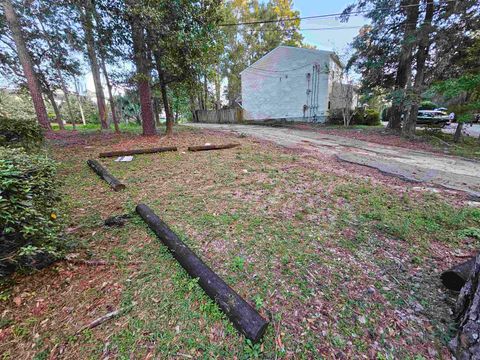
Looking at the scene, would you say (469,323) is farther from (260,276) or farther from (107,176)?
(107,176)

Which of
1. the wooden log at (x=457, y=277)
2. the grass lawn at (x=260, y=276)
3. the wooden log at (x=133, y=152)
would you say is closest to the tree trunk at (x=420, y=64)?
the grass lawn at (x=260, y=276)

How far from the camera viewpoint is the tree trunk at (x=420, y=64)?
846cm

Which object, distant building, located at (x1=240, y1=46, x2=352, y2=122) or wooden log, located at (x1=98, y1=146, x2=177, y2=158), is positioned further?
distant building, located at (x1=240, y1=46, x2=352, y2=122)

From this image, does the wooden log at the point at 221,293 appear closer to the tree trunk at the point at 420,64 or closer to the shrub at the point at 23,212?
the shrub at the point at 23,212

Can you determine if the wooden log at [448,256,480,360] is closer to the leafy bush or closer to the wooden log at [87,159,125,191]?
the wooden log at [87,159,125,191]

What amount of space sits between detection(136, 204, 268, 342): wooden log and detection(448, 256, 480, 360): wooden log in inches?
47.3

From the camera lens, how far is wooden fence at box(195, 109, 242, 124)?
803 inches

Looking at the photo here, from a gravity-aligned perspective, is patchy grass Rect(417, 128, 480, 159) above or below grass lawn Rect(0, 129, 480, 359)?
above

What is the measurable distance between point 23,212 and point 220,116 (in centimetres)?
2117

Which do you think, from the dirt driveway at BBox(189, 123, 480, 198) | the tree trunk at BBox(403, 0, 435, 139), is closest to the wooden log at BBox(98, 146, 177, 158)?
the dirt driveway at BBox(189, 123, 480, 198)

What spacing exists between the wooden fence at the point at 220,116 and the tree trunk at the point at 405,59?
1235 cm

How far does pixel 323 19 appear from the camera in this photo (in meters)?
10.9

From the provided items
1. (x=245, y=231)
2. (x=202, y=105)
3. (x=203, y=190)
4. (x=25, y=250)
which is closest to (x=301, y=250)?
(x=245, y=231)

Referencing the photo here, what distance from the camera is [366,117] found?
51.8 ft
